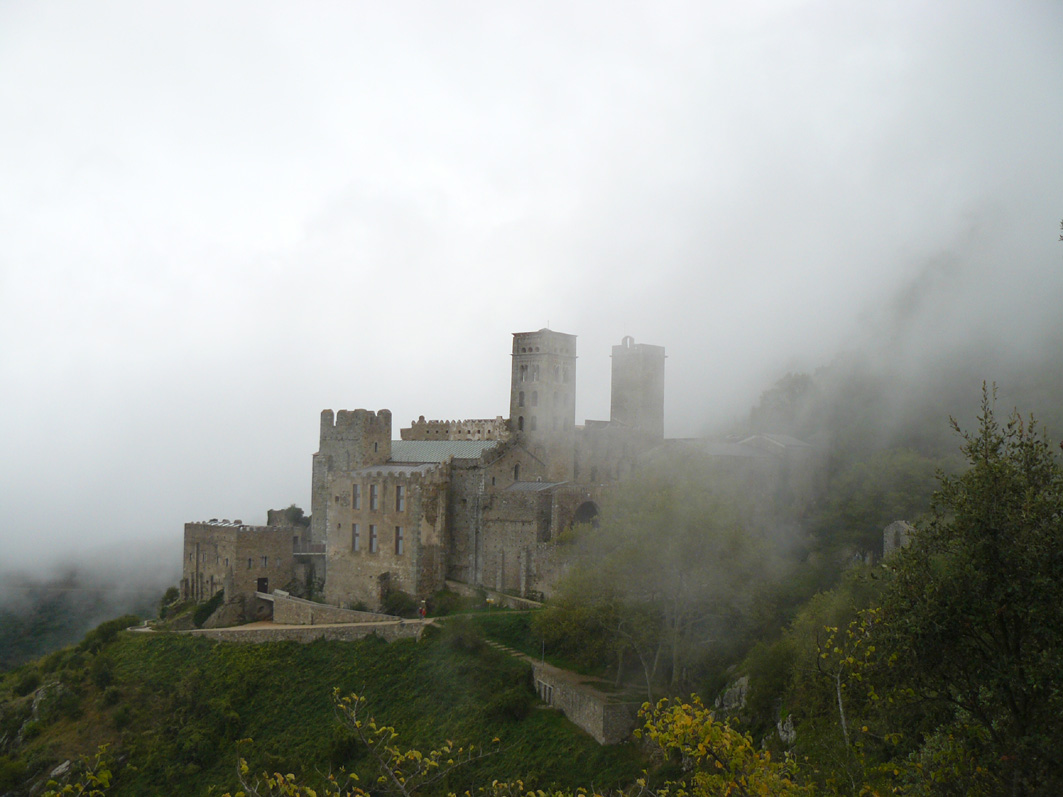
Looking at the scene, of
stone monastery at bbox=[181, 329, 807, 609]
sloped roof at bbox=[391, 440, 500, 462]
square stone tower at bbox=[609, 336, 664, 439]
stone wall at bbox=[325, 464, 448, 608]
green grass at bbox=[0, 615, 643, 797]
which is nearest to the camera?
green grass at bbox=[0, 615, 643, 797]

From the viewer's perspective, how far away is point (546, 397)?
5369cm

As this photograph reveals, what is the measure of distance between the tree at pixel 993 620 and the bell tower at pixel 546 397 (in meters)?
40.5

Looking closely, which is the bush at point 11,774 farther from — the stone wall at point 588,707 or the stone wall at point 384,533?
the stone wall at point 588,707

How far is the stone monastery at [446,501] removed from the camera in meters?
44.8

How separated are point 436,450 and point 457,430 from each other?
6195 mm

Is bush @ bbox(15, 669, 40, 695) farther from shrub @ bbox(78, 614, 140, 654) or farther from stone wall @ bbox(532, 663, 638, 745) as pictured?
stone wall @ bbox(532, 663, 638, 745)

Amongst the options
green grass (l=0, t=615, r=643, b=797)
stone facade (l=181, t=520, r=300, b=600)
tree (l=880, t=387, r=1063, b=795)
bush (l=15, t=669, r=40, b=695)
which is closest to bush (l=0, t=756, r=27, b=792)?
green grass (l=0, t=615, r=643, b=797)

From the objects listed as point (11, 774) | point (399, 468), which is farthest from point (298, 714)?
point (399, 468)

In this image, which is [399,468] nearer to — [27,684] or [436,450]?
Result: [436,450]

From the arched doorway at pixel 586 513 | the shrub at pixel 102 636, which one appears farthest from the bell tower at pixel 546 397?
the shrub at pixel 102 636

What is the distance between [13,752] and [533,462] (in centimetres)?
3047

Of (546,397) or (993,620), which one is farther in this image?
(546,397)

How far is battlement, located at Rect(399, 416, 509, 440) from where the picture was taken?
5462 centimetres

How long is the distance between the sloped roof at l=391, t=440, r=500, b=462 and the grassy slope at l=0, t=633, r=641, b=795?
42.3 feet
